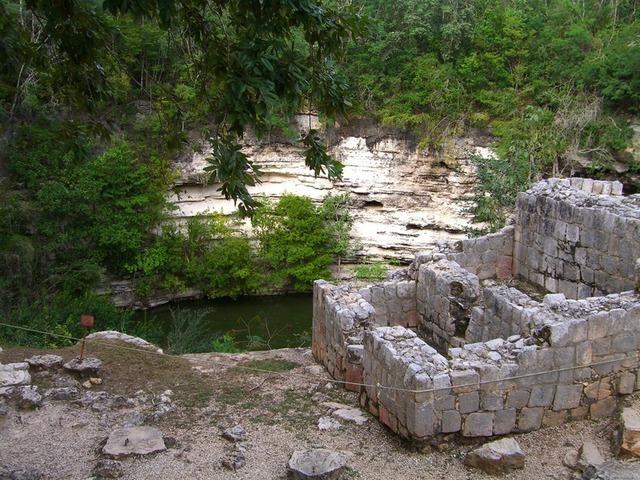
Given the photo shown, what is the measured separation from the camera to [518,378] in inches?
239

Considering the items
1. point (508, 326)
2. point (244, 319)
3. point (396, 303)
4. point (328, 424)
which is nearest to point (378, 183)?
point (244, 319)

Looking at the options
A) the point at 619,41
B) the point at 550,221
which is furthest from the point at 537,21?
the point at 550,221

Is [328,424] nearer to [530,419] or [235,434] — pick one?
[235,434]

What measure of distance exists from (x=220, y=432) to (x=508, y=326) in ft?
10.8

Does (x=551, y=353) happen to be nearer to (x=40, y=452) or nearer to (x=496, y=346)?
(x=496, y=346)

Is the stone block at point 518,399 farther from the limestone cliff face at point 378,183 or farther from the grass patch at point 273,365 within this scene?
the limestone cliff face at point 378,183

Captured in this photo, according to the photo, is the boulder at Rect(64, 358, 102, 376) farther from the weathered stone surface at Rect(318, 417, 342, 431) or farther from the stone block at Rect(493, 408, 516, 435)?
the stone block at Rect(493, 408, 516, 435)

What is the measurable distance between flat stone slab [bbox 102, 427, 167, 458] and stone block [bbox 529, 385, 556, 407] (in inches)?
138

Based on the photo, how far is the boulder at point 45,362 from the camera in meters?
8.06

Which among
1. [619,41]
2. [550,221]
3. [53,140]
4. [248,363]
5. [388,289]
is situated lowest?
[248,363]

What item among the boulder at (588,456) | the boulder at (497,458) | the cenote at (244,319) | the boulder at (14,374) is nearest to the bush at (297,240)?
the cenote at (244,319)

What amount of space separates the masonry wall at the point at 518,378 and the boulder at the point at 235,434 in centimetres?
139

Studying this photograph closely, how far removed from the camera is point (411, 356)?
6.27 m

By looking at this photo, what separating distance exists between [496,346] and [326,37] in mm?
3371
